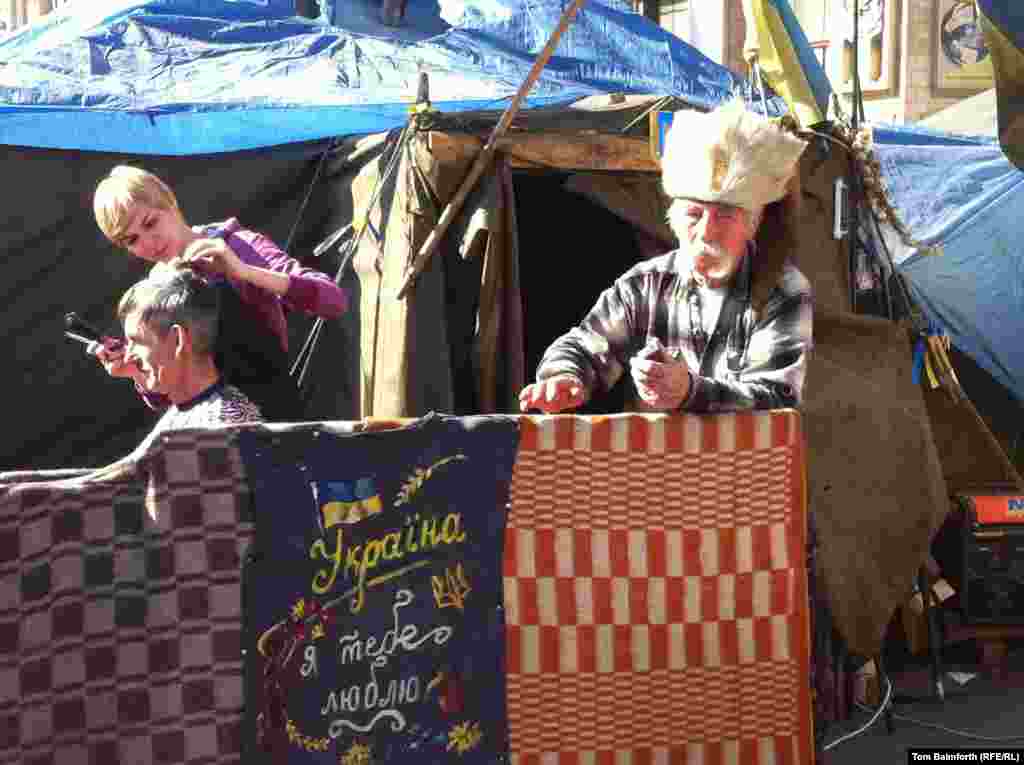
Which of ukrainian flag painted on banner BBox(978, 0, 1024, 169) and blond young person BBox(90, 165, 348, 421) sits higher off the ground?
ukrainian flag painted on banner BBox(978, 0, 1024, 169)

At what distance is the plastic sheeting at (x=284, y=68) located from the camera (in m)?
5.93

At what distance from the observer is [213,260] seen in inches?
158

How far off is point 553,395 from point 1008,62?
5.99 ft

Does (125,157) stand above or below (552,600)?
above

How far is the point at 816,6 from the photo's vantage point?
16031 millimetres

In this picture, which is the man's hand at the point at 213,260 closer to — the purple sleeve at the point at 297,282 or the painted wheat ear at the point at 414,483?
the purple sleeve at the point at 297,282

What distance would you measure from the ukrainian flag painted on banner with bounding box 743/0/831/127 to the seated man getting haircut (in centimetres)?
301

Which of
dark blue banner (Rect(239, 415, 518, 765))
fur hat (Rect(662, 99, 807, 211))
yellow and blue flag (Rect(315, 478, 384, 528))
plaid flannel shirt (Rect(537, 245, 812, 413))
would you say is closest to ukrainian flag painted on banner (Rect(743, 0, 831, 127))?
fur hat (Rect(662, 99, 807, 211))

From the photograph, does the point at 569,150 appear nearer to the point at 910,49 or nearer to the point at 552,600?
the point at 552,600

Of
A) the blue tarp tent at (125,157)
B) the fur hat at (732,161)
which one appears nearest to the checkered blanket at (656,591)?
the fur hat at (732,161)

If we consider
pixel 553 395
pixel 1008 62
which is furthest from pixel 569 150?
pixel 553 395

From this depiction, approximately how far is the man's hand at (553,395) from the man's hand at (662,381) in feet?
1.07

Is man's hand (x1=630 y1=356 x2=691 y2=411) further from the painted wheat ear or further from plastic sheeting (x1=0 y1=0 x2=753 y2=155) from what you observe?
plastic sheeting (x1=0 y1=0 x2=753 y2=155)

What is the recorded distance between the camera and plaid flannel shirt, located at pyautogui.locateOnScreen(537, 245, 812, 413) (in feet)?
11.2
